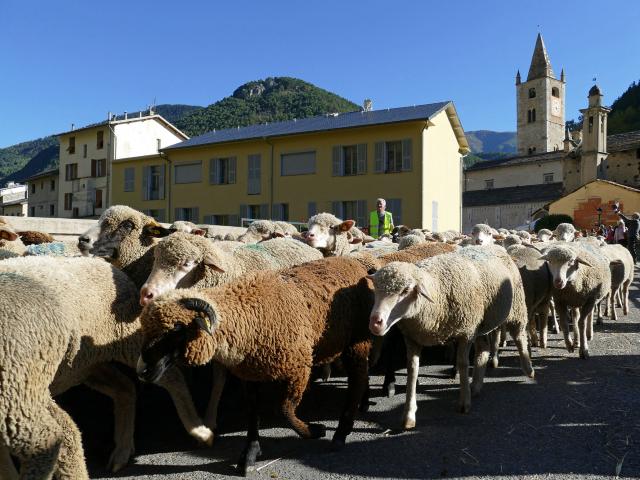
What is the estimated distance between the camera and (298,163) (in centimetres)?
2675

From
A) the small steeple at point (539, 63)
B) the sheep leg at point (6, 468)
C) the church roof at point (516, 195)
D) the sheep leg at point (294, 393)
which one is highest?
the small steeple at point (539, 63)

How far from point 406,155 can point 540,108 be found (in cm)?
6324

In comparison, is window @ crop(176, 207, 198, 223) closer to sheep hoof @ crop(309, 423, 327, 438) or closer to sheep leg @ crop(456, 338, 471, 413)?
sheep leg @ crop(456, 338, 471, 413)

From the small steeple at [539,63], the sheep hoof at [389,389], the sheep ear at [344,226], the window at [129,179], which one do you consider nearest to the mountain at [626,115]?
the small steeple at [539,63]

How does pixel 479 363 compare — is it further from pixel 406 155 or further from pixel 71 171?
pixel 71 171

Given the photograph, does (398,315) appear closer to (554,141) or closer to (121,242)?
(121,242)

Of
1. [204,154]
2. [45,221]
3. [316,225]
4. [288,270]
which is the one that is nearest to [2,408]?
[288,270]

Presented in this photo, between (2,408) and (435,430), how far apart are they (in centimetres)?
280

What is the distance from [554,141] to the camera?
77.8m

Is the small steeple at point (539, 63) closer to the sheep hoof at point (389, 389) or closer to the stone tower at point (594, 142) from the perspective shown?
the stone tower at point (594, 142)

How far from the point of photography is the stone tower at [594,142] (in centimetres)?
4569

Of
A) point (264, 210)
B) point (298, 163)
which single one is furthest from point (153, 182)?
point (298, 163)

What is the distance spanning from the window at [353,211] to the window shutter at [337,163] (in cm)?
145

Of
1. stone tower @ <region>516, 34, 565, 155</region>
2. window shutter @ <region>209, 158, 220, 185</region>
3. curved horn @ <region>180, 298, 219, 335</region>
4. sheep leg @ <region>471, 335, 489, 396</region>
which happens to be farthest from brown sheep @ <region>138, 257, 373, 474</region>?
stone tower @ <region>516, 34, 565, 155</region>
